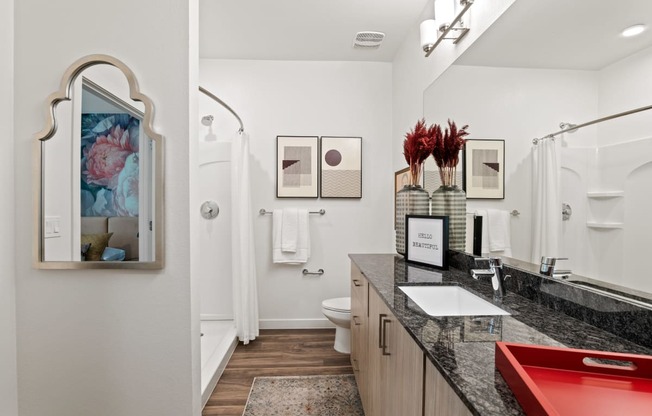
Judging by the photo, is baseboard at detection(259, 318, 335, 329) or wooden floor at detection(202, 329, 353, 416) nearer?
wooden floor at detection(202, 329, 353, 416)

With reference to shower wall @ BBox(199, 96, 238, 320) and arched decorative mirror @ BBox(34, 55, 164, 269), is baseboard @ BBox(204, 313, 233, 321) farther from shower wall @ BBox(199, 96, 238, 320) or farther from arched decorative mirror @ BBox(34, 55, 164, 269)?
arched decorative mirror @ BBox(34, 55, 164, 269)

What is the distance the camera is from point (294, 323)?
324cm

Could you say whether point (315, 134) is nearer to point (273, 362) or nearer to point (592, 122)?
point (273, 362)

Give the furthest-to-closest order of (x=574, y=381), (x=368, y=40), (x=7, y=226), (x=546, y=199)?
1. (x=368, y=40)
2. (x=7, y=226)
3. (x=546, y=199)
4. (x=574, y=381)

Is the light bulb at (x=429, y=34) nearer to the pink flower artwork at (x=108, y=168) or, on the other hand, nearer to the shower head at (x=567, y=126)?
the shower head at (x=567, y=126)

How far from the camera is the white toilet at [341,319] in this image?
2521mm

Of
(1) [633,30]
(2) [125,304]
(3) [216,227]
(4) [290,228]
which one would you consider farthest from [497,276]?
(3) [216,227]

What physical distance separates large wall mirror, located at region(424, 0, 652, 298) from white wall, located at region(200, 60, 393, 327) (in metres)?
1.81

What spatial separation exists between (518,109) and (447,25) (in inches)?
34.0

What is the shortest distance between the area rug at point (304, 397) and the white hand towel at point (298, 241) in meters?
1.09

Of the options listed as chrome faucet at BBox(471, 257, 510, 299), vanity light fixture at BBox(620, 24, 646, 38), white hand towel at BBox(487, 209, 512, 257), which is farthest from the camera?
white hand towel at BBox(487, 209, 512, 257)

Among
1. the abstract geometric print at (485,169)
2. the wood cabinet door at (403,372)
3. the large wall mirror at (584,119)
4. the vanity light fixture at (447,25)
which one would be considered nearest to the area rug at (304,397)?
the wood cabinet door at (403,372)

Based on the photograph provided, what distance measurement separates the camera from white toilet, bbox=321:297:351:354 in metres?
2.52

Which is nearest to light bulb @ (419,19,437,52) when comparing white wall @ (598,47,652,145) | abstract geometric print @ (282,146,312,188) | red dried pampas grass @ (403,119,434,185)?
red dried pampas grass @ (403,119,434,185)
